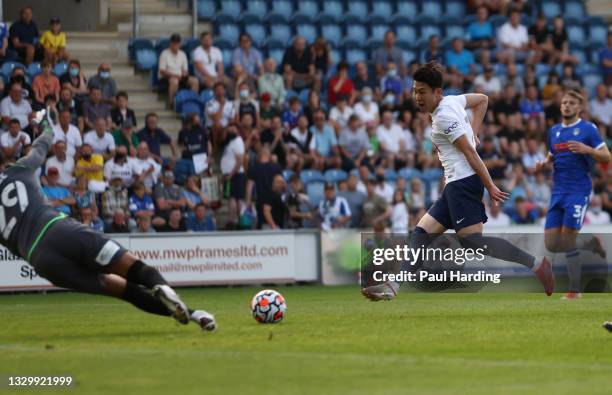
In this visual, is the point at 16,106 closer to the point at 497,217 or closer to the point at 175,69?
the point at 175,69

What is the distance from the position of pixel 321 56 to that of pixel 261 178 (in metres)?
4.47

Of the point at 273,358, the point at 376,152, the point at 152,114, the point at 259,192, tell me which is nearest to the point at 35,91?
the point at 152,114

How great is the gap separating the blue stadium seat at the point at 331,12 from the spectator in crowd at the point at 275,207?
674cm

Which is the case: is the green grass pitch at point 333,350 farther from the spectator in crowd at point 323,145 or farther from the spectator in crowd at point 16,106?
the spectator in crowd at point 323,145

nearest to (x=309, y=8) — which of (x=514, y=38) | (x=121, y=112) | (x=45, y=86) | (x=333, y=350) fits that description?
(x=514, y=38)

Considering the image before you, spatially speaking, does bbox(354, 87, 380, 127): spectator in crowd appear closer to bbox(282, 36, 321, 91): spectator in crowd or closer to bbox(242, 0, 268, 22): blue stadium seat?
bbox(282, 36, 321, 91): spectator in crowd

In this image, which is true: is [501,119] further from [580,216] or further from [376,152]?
[580,216]

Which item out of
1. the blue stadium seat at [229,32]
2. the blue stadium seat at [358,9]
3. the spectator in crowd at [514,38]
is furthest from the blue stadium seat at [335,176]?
the spectator in crowd at [514,38]

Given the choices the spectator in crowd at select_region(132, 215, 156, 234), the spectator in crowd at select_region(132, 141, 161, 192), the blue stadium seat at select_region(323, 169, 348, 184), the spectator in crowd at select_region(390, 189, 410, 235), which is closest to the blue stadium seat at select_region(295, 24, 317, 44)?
the blue stadium seat at select_region(323, 169, 348, 184)

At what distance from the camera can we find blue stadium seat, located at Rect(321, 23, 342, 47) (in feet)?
93.6

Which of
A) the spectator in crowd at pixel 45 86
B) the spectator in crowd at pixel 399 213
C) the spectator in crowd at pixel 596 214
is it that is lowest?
the spectator in crowd at pixel 596 214

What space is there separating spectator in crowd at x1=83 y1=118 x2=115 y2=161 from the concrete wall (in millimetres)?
5956

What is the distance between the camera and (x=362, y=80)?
88.9ft

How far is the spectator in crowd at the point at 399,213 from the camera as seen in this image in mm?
24078
